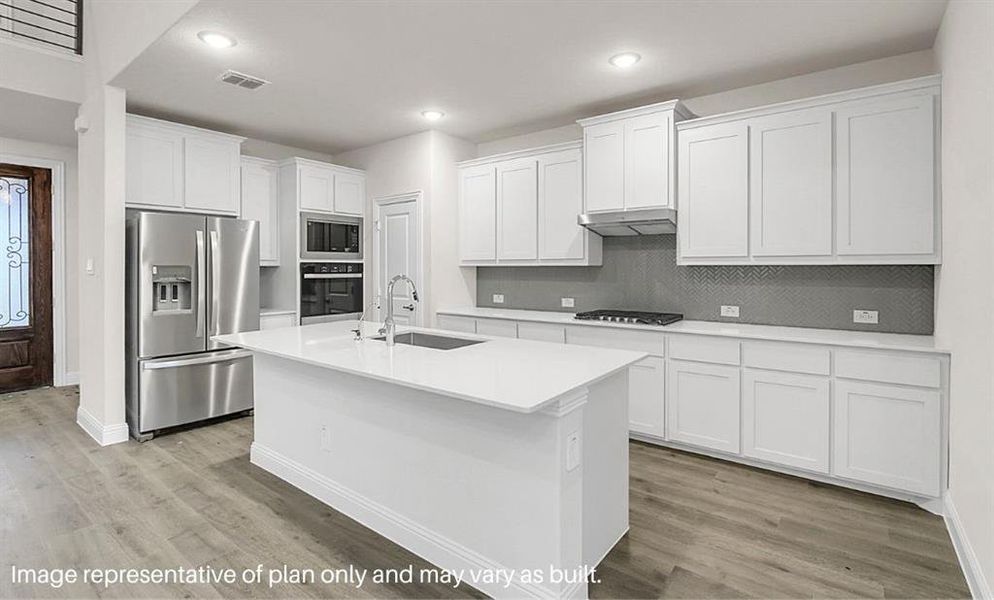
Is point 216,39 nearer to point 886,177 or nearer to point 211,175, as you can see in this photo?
point 211,175

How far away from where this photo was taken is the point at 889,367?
2789 millimetres

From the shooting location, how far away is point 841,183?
10.2 feet

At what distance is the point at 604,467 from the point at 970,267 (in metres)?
1.77

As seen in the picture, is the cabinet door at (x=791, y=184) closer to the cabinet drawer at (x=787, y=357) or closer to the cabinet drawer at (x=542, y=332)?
the cabinet drawer at (x=787, y=357)

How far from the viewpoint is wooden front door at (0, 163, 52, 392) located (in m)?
5.27

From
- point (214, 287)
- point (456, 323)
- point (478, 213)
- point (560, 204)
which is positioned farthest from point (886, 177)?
point (214, 287)

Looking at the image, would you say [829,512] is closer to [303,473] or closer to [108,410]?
[303,473]

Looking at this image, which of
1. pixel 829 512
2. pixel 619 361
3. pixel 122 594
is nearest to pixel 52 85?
pixel 122 594

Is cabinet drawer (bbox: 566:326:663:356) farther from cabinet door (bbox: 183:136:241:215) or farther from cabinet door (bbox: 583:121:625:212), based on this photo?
cabinet door (bbox: 183:136:241:215)

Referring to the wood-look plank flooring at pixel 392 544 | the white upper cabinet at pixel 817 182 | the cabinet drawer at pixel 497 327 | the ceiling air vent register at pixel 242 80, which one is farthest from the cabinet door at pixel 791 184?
the ceiling air vent register at pixel 242 80

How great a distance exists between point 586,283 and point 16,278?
5.89 m

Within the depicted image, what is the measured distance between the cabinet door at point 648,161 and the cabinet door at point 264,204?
350 centimetres

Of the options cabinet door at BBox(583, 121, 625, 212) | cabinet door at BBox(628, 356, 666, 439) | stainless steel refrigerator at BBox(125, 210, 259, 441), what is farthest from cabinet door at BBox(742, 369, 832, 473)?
stainless steel refrigerator at BBox(125, 210, 259, 441)

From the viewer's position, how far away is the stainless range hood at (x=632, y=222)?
3775 mm
